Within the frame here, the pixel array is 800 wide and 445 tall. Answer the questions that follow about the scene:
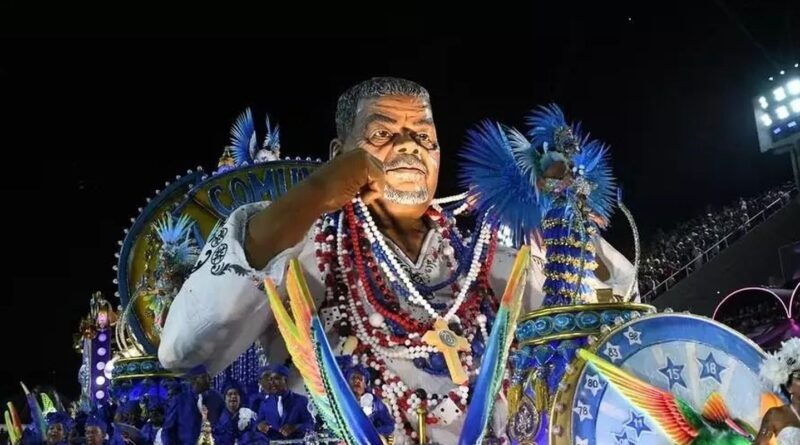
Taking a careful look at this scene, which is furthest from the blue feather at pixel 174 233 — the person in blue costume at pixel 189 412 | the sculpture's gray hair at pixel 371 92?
the sculpture's gray hair at pixel 371 92

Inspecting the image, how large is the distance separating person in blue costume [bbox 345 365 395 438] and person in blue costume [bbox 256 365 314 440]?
339 millimetres

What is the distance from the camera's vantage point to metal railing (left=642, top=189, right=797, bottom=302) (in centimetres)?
1370

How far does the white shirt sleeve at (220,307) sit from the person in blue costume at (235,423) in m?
0.37

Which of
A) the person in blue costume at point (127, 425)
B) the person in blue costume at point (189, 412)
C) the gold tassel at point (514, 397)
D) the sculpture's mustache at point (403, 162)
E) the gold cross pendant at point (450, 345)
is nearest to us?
the gold cross pendant at point (450, 345)

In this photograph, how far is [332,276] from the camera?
101 inches

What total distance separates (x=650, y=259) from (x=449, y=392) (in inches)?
504

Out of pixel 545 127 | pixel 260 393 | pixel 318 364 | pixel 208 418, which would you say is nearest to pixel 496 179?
pixel 545 127

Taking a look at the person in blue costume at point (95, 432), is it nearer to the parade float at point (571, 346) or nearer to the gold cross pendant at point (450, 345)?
the parade float at point (571, 346)

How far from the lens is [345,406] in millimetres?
1977

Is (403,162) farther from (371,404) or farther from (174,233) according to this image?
(174,233)

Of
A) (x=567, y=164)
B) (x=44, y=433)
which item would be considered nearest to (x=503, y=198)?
(x=567, y=164)

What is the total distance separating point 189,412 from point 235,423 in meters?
0.35

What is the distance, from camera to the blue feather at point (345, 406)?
76.9 inches

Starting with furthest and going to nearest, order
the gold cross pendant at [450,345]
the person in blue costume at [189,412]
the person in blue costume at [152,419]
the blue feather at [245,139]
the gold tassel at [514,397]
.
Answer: the blue feather at [245,139] → the person in blue costume at [152,419] → the person in blue costume at [189,412] → the gold tassel at [514,397] → the gold cross pendant at [450,345]
